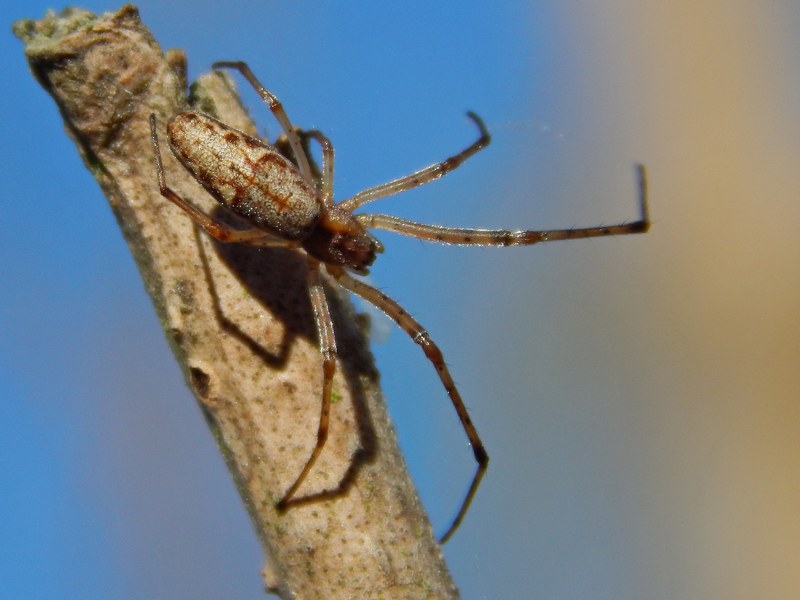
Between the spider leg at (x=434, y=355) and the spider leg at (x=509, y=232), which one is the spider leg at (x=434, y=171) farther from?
the spider leg at (x=434, y=355)

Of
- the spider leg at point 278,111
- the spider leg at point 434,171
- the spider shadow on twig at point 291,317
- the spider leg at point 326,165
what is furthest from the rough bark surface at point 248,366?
the spider leg at point 434,171

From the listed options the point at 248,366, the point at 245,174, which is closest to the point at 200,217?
the point at 245,174

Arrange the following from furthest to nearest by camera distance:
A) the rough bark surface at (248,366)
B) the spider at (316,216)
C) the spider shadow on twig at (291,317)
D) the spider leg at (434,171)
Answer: the spider leg at (434,171) → the spider at (316,216) → the spider shadow on twig at (291,317) → the rough bark surface at (248,366)

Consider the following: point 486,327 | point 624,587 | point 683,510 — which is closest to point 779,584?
point 683,510

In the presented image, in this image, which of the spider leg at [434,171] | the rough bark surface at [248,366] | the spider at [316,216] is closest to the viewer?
the rough bark surface at [248,366]

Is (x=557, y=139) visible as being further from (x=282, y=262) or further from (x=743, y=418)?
(x=282, y=262)

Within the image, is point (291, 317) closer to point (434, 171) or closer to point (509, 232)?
point (509, 232)
